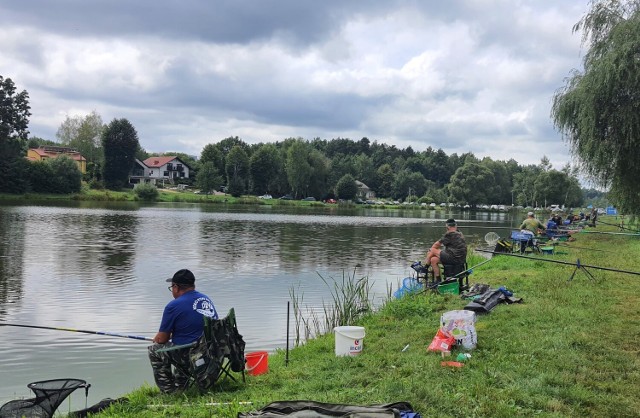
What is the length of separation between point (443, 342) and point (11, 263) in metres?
15.8

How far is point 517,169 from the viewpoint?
135875 millimetres

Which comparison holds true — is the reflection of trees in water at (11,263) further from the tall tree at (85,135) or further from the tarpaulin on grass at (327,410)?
the tall tree at (85,135)

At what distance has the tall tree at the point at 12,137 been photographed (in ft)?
205

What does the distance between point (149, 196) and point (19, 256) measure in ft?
185

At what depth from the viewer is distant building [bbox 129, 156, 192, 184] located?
100375mm

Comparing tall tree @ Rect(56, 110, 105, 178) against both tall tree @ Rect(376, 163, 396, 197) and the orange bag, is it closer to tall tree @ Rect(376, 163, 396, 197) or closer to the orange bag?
tall tree @ Rect(376, 163, 396, 197)

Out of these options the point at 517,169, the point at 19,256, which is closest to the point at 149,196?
the point at 19,256

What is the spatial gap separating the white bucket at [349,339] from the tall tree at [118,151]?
81990mm

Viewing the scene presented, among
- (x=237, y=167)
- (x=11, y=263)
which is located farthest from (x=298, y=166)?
(x=11, y=263)

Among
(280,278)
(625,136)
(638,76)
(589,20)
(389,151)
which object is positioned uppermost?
(389,151)

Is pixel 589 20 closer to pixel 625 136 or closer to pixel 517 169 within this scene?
pixel 625 136

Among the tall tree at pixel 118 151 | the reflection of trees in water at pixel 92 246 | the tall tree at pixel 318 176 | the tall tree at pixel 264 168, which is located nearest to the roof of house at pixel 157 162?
the tall tree at pixel 118 151

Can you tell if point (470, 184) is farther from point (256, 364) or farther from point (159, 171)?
point (256, 364)

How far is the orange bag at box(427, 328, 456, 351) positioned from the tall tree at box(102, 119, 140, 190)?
82.7 m
